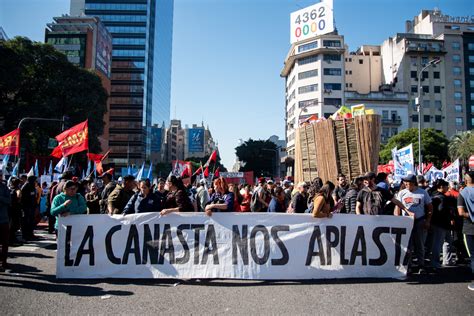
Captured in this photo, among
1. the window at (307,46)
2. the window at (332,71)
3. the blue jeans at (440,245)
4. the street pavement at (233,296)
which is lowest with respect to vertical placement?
the street pavement at (233,296)

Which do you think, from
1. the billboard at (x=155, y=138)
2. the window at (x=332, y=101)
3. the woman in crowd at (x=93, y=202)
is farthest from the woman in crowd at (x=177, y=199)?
the billboard at (x=155, y=138)

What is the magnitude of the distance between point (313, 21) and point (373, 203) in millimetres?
38596

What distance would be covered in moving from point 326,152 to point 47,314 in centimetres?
924

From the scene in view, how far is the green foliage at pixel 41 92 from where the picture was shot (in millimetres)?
34156

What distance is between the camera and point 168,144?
153 metres

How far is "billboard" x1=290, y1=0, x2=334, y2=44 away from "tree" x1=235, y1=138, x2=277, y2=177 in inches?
1287

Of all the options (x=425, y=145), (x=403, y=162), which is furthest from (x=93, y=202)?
(x=425, y=145)

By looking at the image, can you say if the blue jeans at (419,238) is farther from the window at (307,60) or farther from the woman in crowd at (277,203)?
the window at (307,60)

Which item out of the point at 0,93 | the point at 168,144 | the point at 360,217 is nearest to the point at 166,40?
the point at 168,144

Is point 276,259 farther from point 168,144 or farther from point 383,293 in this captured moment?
point 168,144

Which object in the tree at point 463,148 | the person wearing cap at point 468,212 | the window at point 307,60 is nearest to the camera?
the person wearing cap at point 468,212

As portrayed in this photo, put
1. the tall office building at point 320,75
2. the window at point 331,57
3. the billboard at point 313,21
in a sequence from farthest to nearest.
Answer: the window at point 331,57 → the tall office building at point 320,75 → the billboard at point 313,21

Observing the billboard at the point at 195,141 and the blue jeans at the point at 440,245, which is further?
the billboard at the point at 195,141

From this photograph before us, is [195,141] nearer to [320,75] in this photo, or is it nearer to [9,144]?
[320,75]
